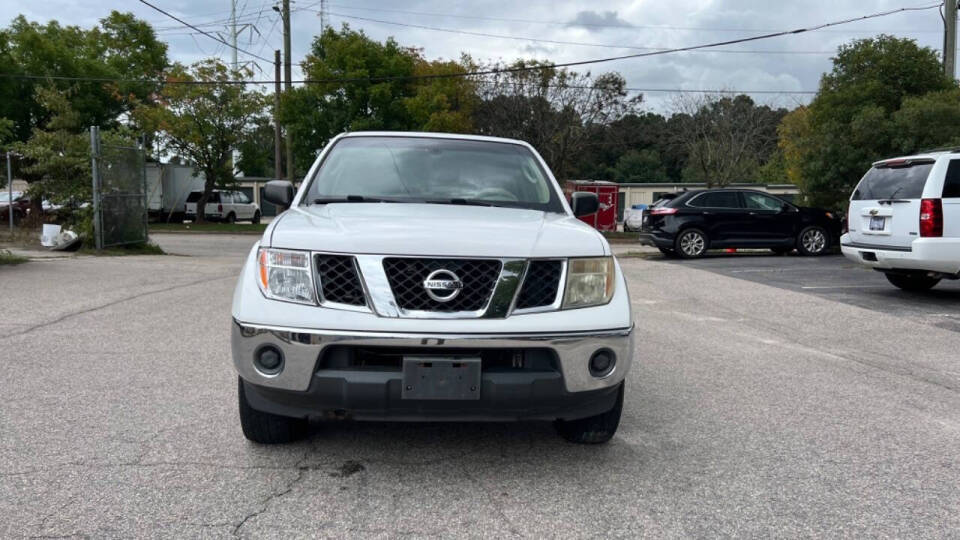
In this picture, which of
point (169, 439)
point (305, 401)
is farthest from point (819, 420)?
point (169, 439)

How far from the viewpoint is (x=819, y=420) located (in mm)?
4559

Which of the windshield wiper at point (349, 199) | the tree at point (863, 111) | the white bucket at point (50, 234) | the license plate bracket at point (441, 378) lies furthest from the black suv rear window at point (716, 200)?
the license plate bracket at point (441, 378)

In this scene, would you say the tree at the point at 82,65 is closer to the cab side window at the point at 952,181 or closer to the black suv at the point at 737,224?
the black suv at the point at 737,224

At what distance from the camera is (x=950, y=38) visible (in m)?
17.9

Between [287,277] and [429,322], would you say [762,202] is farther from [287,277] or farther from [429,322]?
[287,277]

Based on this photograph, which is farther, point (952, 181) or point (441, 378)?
point (952, 181)

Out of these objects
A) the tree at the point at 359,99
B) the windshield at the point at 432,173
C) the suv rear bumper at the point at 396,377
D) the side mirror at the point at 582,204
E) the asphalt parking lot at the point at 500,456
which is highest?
the tree at the point at 359,99

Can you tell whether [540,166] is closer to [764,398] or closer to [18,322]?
[764,398]

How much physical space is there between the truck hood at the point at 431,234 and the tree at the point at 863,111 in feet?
52.6

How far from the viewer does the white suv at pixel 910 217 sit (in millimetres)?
8664

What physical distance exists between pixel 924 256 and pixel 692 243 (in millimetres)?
8385

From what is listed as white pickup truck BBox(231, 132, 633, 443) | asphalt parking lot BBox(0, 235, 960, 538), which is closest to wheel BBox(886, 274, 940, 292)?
asphalt parking lot BBox(0, 235, 960, 538)

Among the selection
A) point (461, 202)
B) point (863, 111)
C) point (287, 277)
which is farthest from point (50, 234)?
point (863, 111)

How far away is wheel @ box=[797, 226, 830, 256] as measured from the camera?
17219mm
